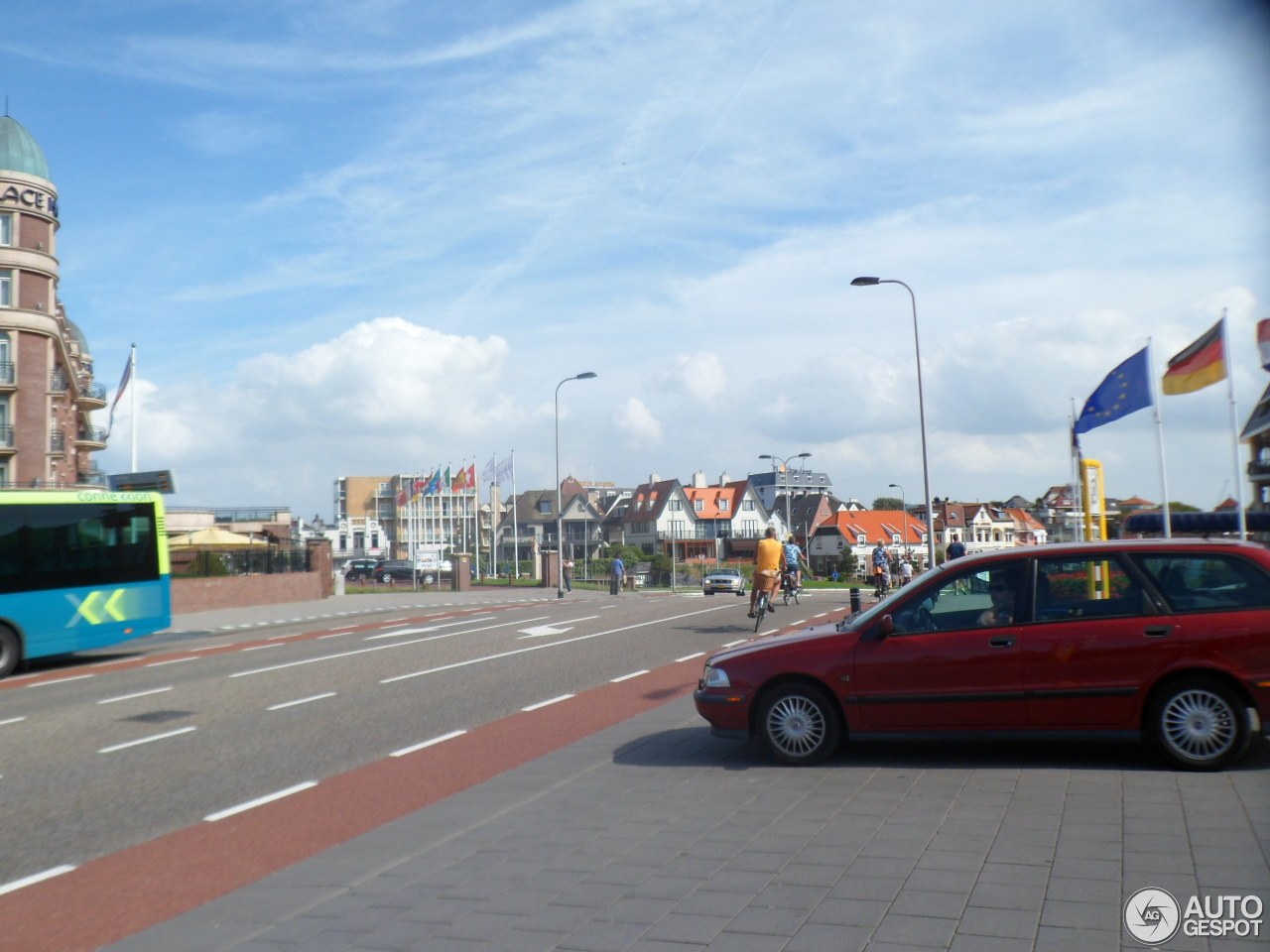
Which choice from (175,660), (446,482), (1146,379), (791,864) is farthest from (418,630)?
(446,482)

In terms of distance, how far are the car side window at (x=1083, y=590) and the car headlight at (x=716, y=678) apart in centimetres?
221

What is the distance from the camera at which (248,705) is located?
12000 millimetres

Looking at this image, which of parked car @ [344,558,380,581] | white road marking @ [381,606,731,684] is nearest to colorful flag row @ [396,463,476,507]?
parked car @ [344,558,380,581]

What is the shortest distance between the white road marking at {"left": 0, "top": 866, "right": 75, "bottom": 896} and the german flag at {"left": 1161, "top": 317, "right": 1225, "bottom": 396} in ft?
57.3

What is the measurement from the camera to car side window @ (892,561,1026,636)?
23.4ft

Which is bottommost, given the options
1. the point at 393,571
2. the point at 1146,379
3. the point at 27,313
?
the point at 393,571

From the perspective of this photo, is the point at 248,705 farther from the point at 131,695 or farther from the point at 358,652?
the point at 358,652

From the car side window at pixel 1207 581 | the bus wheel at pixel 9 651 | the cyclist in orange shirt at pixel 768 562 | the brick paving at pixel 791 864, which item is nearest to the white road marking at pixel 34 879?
the brick paving at pixel 791 864

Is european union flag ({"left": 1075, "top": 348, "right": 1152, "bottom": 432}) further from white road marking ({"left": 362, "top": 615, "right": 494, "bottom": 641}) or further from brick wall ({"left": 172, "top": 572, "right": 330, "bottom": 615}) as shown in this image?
brick wall ({"left": 172, "top": 572, "right": 330, "bottom": 615})

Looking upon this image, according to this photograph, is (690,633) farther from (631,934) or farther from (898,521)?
(898,521)

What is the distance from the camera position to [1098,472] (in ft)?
65.9

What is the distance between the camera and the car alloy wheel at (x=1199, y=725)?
6.46 m

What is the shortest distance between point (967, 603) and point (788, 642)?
1304 mm

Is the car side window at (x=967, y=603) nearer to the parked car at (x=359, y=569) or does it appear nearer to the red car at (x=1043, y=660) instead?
the red car at (x=1043, y=660)
